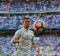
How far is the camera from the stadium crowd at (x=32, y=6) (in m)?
25.1

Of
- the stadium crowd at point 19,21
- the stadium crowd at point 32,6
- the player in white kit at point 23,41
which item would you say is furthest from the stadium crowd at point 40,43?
the player in white kit at point 23,41

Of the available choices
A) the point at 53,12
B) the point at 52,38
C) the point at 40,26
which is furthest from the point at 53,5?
the point at 40,26

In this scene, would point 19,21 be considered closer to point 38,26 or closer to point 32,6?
point 32,6

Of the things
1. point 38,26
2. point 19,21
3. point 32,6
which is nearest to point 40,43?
point 19,21

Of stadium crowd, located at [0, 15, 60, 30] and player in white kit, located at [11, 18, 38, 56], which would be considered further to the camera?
stadium crowd, located at [0, 15, 60, 30]

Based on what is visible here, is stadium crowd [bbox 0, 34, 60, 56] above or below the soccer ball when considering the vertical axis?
below

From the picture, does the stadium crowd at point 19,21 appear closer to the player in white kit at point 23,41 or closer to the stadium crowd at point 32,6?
the stadium crowd at point 32,6

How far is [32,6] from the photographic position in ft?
84.6

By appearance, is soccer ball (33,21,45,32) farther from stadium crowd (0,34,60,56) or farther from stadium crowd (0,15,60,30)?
stadium crowd (0,15,60,30)

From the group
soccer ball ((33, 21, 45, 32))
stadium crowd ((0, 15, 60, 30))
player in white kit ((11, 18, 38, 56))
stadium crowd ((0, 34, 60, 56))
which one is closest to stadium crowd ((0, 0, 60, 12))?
stadium crowd ((0, 15, 60, 30))

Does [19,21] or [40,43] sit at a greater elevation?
[19,21]

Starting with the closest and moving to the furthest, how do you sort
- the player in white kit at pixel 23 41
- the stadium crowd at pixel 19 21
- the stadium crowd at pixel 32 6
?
the player in white kit at pixel 23 41 < the stadium crowd at pixel 19 21 < the stadium crowd at pixel 32 6

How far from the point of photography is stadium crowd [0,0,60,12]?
25141mm

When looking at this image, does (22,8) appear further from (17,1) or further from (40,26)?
(40,26)
